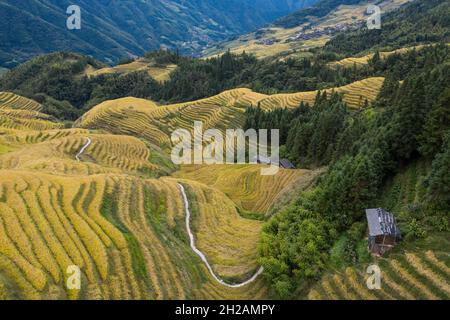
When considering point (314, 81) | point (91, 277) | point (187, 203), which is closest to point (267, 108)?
point (314, 81)

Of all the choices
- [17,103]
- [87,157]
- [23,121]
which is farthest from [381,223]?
[17,103]

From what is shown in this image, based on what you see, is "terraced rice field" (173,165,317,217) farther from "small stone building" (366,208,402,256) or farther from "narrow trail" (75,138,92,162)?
"small stone building" (366,208,402,256)

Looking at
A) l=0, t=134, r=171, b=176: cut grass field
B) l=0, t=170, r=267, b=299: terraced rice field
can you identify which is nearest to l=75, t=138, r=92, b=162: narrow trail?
l=0, t=134, r=171, b=176: cut grass field

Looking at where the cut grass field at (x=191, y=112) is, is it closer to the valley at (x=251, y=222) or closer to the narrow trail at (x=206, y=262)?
the valley at (x=251, y=222)

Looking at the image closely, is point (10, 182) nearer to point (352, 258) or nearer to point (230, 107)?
point (352, 258)

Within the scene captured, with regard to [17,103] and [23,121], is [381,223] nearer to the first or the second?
[23,121]

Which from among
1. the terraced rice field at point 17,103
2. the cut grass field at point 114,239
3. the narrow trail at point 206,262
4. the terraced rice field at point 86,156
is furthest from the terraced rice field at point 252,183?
the terraced rice field at point 17,103

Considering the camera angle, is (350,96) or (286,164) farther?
(350,96)
